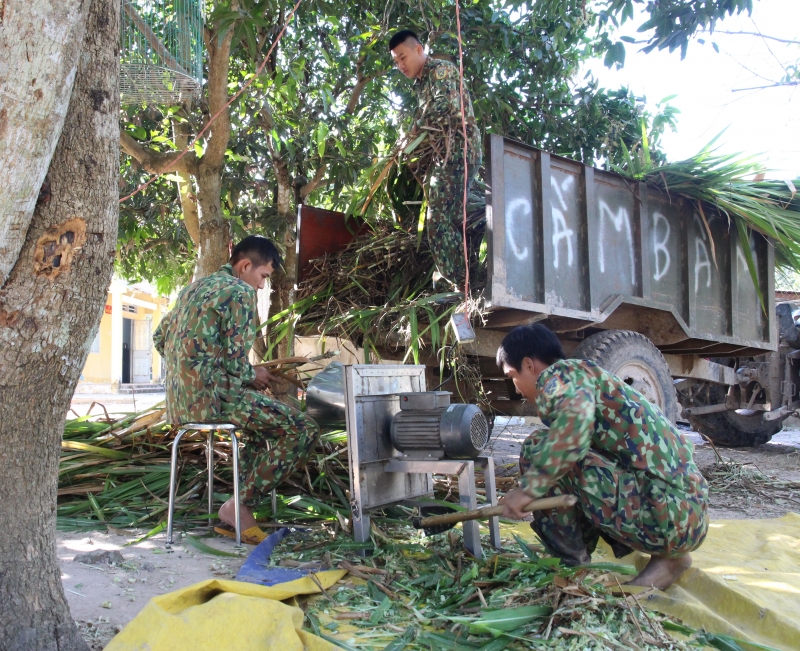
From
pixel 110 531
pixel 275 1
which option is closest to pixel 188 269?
pixel 275 1

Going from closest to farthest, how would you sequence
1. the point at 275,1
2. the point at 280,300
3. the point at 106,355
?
the point at 275,1, the point at 280,300, the point at 106,355

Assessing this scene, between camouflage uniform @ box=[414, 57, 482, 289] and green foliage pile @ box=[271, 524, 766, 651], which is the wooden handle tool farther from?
camouflage uniform @ box=[414, 57, 482, 289]

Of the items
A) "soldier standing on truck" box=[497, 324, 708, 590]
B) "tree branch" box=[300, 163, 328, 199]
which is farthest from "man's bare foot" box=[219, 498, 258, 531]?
"tree branch" box=[300, 163, 328, 199]

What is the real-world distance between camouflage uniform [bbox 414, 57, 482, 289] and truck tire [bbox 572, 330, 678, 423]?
0.94 m

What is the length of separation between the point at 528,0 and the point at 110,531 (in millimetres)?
4089

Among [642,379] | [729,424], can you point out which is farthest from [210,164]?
[729,424]

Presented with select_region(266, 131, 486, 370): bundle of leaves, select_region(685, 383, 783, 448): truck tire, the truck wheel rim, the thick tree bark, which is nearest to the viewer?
select_region(266, 131, 486, 370): bundle of leaves

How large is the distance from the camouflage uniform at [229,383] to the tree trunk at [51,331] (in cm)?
137

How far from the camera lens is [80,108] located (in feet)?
6.25

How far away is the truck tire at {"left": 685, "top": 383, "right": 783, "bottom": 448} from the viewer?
7.79m

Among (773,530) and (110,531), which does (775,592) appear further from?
(110,531)

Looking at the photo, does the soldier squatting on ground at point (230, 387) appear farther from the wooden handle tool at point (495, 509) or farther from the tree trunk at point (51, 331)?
the tree trunk at point (51, 331)

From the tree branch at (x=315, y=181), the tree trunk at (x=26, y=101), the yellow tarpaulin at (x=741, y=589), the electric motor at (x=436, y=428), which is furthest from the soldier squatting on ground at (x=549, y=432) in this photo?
the tree branch at (x=315, y=181)

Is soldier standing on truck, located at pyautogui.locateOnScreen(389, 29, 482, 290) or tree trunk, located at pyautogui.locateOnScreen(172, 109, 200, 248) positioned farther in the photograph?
tree trunk, located at pyautogui.locateOnScreen(172, 109, 200, 248)
